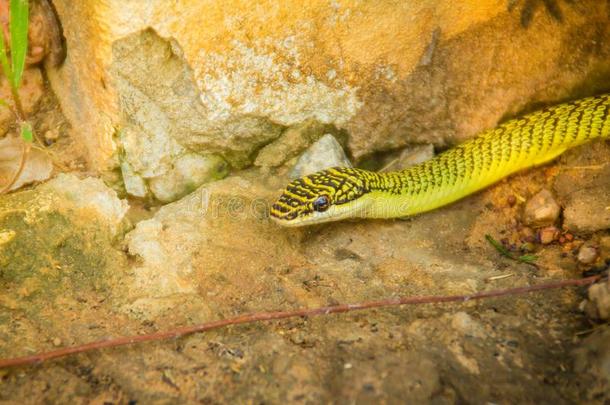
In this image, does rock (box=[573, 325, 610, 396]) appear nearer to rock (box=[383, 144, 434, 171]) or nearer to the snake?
the snake

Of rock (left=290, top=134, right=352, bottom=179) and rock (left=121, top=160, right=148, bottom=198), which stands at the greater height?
rock (left=121, top=160, right=148, bottom=198)

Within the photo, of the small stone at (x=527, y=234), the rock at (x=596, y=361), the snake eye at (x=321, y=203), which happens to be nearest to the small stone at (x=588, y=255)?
the small stone at (x=527, y=234)

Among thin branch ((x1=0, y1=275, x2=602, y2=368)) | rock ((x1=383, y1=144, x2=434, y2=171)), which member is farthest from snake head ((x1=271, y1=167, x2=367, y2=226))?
thin branch ((x1=0, y1=275, x2=602, y2=368))

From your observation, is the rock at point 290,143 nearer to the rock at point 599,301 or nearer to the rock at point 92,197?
the rock at point 92,197

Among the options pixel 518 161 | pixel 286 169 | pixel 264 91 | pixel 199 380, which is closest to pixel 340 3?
pixel 264 91

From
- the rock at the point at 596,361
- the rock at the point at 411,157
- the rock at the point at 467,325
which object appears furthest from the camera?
the rock at the point at 411,157

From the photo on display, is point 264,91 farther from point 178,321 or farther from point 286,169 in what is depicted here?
point 178,321

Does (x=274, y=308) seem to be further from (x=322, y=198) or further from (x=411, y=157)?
(x=411, y=157)
